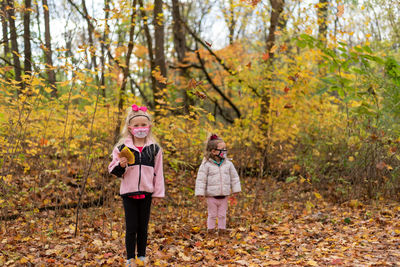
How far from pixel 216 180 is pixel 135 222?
5.69 ft

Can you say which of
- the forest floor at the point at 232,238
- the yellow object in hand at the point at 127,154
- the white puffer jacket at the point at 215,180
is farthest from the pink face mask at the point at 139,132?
the white puffer jacket at the point at 215,180

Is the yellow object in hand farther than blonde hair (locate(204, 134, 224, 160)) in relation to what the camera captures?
Result: No

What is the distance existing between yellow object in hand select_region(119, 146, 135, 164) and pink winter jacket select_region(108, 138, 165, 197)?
0.23ft

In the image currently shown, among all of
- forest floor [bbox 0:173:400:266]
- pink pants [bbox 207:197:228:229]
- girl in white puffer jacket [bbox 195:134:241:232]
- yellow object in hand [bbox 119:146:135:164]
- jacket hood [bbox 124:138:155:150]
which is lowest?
forest floor [bbox 0:173:400:266]

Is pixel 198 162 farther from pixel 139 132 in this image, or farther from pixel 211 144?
pixel 139 132

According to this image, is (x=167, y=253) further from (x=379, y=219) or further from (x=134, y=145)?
(x=379, y=219)

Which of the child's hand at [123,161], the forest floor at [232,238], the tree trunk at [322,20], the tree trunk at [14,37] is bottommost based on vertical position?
the forest floor at [232,238]

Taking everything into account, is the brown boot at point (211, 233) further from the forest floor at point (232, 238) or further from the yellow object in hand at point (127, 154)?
the yellow object in hand at point (127, 154)

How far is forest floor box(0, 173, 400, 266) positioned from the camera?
3945 millimetres

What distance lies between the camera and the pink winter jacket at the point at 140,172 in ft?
11.5

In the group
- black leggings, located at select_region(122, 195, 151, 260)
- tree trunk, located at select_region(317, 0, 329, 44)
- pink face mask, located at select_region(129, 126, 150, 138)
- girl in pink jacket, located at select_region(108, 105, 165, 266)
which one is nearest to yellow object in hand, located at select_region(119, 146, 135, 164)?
girl in pink jacket, located at select_region(108, 105, 165, 266)

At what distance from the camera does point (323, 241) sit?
4625mm

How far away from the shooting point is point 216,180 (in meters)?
5.03

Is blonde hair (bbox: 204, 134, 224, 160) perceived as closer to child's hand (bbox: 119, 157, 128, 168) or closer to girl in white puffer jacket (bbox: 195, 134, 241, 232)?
girl in white puffer jacket (bbox: 195, 134, 241, 232)
